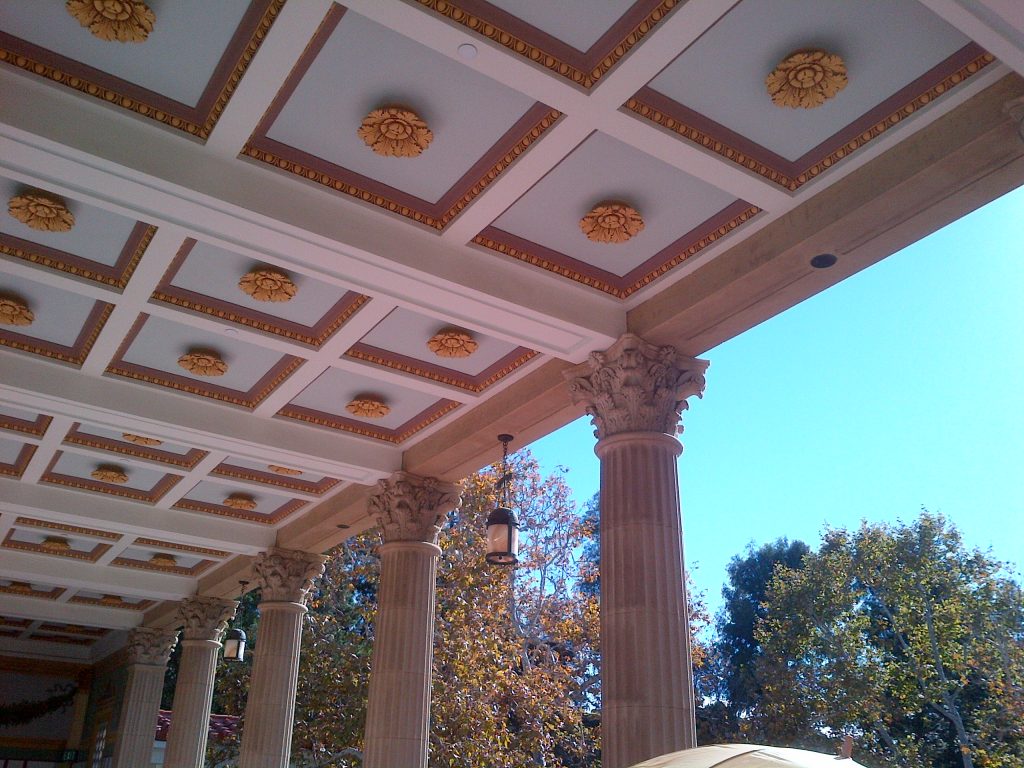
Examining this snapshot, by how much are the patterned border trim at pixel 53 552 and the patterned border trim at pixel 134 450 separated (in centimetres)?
398

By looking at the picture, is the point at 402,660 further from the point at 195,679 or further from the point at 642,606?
the point at 195,679

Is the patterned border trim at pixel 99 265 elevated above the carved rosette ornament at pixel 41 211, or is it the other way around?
the patterned border trim at pixel 99 265

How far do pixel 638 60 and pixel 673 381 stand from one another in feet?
8.93

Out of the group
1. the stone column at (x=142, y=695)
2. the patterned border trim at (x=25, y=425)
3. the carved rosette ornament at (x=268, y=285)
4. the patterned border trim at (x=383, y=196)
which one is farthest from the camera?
the stone column at (x=142, y=695)

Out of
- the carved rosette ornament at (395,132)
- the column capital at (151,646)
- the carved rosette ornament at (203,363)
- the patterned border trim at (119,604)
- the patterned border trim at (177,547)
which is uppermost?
the carved rosette ornament at (395,132)

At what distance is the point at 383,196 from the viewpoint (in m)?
6.66

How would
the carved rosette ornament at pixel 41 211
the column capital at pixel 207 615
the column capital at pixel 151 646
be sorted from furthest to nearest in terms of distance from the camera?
the column capital at pixel 151 646
the column capital at pixel 207 615
the carved rosette ornament at pixel 41 211

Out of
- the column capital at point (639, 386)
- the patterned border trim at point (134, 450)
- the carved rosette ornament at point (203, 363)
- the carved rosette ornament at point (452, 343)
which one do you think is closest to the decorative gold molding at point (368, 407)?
the carved rosette ornament at point (203, 363)

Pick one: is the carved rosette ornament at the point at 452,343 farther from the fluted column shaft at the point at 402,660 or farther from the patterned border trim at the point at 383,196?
the fluted column shaft at the point at 402,660

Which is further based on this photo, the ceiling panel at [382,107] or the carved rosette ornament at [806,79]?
the ceiling panel at [382,107]

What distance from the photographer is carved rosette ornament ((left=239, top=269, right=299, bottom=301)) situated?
24.4 ft

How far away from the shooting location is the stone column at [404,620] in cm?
940

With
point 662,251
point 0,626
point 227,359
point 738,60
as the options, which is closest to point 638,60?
point 738,60

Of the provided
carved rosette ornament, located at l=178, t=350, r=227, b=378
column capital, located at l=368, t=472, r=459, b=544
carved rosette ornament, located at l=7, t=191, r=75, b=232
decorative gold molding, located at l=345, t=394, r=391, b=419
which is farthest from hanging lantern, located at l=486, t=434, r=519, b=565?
carved rosette ornament, located at l=7, t=191, r=75, b=232
